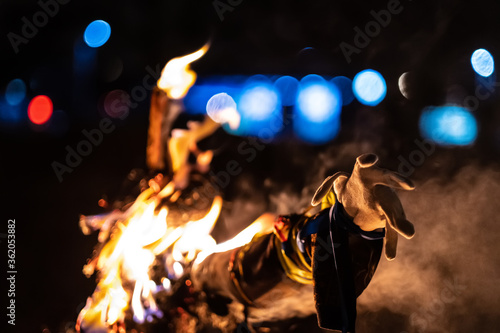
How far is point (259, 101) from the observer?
6625mm

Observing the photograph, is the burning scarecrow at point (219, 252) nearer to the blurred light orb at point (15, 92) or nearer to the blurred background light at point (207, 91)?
the blurred background light at point (207, 91)

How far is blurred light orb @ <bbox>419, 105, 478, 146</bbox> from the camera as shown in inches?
93.0

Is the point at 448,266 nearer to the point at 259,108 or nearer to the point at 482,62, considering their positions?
the point at 482,62

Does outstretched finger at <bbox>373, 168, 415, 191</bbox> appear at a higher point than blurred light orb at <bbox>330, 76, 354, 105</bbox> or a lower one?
higher

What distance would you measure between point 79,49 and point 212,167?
318 centimetres

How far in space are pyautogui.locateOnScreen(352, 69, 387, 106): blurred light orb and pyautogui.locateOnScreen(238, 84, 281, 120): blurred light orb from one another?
2626mm

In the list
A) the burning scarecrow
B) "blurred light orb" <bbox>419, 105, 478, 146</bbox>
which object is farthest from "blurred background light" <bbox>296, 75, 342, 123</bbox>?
the burning scarecrow

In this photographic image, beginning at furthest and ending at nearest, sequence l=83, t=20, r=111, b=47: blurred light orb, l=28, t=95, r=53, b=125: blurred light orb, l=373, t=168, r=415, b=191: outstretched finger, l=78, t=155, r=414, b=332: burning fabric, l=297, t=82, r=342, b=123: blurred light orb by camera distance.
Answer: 1. l=28, t=95, r=53, b=125: blurred light orb
2. l=297, t=82, r=342, b=123: blurred light orb
3. l=83, t=20, r=111, b=47: blurred light orb
4. l=78, t=155, r=414, b=332: burning fabric
5. l=373, t=168, r=415, b=191: outstretched finger

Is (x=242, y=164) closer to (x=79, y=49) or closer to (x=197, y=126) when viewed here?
(x=197, y=126)

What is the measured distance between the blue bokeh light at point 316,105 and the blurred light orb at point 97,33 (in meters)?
2.67

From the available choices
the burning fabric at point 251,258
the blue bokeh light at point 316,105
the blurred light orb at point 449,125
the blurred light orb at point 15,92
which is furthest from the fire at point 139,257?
the blurred light orb at point 15,92

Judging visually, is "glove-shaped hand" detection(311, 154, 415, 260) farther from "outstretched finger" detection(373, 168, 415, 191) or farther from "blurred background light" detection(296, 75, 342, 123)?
"blurred background light" detection(296, 75, 342, 123)

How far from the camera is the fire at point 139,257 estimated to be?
77.9 inches

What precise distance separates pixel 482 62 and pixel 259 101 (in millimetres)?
4354
